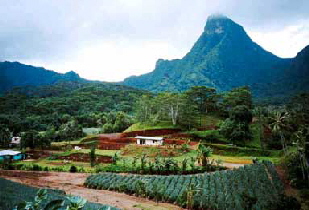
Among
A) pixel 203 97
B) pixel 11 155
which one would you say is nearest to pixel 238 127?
pixel 203 97

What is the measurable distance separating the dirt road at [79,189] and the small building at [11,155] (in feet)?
47.1

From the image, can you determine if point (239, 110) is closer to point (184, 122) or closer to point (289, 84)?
point (184, 122)

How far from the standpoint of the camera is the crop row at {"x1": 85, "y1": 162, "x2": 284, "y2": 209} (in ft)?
57.9

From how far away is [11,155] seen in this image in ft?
136

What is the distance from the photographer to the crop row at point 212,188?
1764 centimetres

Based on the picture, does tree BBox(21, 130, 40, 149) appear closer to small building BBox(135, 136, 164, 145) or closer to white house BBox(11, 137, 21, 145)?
white house BBox(11, 137, 21, 145)

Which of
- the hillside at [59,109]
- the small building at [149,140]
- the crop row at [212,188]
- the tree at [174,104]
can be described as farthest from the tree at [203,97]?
the crop row at [212,188]

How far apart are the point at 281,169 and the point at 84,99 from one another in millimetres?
106552

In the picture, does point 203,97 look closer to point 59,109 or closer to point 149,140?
point 149,140

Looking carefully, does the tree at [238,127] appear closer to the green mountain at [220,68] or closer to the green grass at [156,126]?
the green grass at [156,126]

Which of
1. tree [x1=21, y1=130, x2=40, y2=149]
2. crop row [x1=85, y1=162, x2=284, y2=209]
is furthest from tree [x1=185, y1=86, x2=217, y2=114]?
crop row [x1=85, y1=162, x2=284, y2=209]

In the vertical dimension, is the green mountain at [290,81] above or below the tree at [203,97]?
above

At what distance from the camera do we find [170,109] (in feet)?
195

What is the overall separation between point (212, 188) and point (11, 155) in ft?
114
